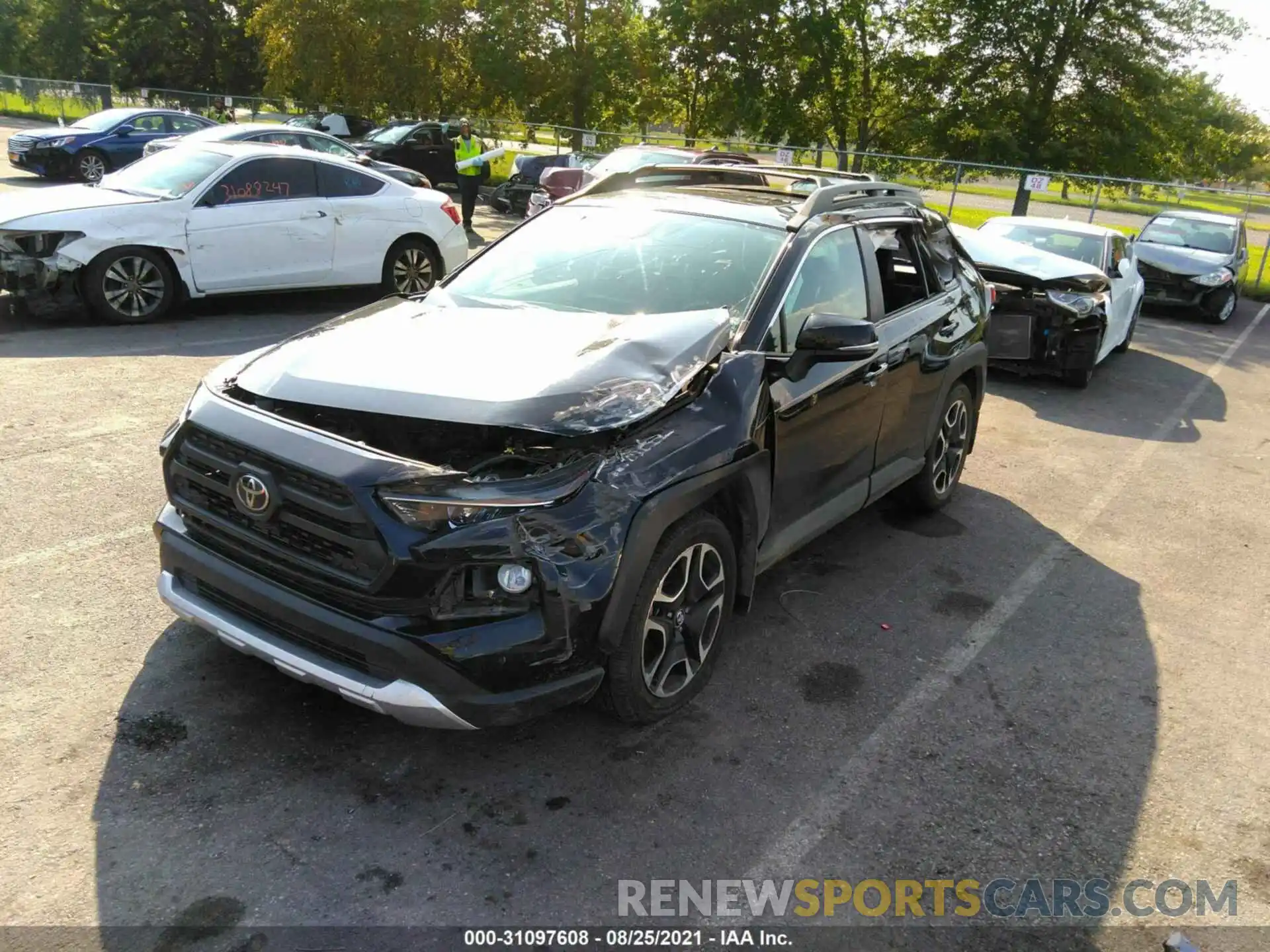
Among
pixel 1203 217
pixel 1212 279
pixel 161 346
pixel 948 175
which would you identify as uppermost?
pixel 948 175

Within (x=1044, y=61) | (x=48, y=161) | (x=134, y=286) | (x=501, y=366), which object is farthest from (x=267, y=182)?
(x=1044, y=61)

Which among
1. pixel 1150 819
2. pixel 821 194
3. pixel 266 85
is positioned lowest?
pixel 1150 819

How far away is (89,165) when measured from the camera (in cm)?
1862

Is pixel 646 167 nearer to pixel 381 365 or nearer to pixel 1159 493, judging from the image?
pixel 381 365

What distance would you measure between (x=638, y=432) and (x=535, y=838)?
1.34 m

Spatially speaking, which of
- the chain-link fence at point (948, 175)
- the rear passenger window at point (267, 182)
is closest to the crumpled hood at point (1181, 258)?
the chain-link fence at point (948, 175)

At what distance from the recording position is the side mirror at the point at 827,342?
3896 mm

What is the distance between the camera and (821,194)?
466 cm

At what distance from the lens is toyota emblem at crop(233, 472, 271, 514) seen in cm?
304

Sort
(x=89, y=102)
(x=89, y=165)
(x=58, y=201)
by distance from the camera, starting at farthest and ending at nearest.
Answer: (x=89, y=102)
(x=89, y=165)
(x=58, y=201)

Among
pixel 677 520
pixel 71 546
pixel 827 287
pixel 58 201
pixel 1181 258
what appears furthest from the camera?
pixel 1181 258

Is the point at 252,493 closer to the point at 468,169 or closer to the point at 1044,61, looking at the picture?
the point at 468,169

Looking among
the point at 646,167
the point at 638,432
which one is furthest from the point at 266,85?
the point at 638,432

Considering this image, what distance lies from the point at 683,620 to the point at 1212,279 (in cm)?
1435
